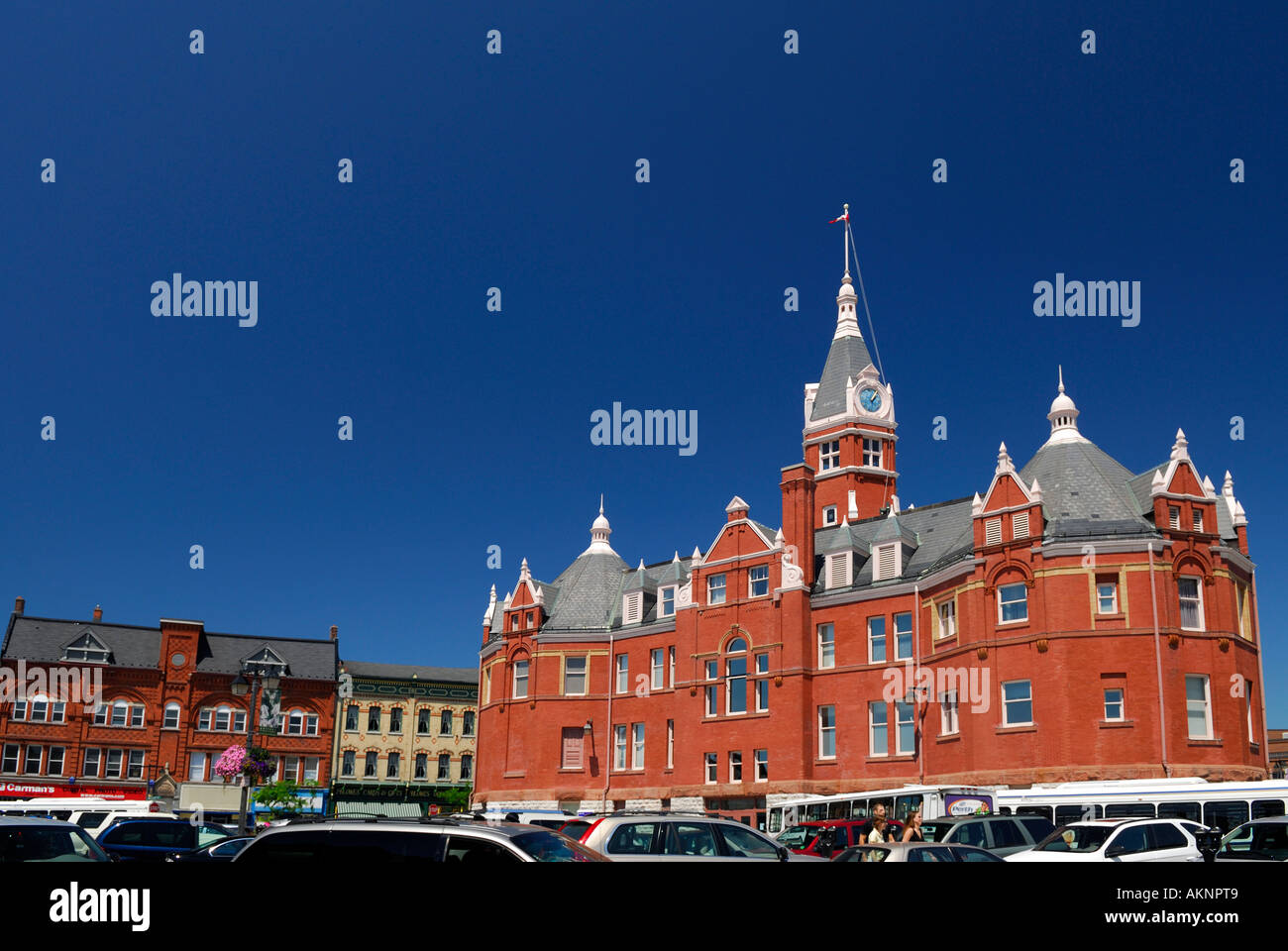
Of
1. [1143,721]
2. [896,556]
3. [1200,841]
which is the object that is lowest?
[1200,841]

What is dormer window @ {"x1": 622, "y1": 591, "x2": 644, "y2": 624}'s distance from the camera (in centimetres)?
6159

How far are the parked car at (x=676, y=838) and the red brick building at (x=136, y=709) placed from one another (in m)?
61.9

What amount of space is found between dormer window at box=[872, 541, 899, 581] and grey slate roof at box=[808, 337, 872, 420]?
74.6 feet

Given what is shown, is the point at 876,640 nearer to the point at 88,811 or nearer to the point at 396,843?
the point at 88,811

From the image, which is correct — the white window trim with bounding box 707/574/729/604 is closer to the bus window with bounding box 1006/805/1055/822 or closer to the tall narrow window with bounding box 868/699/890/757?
the tall narrow window with bounding box 868/699/890/757

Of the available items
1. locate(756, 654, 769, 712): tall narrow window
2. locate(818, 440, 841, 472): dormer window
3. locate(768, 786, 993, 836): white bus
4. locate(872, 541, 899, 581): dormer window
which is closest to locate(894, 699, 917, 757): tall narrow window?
locate(872, 541, 899, 581): dormer window

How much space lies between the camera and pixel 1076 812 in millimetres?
32812

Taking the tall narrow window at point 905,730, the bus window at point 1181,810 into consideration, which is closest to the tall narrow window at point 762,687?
the tall narrow window at point 905,730

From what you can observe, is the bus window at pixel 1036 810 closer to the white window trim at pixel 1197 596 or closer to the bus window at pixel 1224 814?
the bus window at pixel 1224 814

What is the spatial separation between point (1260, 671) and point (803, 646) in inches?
730

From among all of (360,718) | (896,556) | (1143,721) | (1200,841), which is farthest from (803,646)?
(360,718)

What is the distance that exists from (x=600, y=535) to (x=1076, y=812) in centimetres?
3933

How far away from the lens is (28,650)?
7462 centimetres
